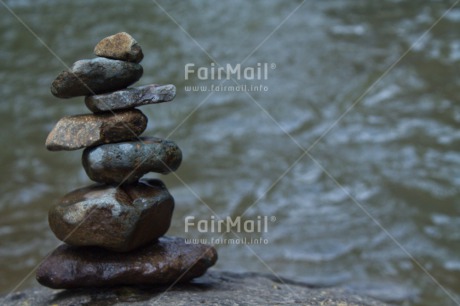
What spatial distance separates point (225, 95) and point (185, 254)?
7730 mm

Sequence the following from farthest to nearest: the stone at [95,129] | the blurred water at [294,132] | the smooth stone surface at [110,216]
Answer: the blurred water at [294,132], the stone at [95,129], the smooth stone surface at [110,216]

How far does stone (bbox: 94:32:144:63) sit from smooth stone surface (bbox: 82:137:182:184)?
0.53m

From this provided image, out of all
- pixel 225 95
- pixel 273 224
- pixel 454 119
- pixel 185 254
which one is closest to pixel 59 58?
pixel 225 95

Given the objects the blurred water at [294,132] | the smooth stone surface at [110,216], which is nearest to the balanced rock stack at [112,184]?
the smooth stone surface at [110,216]

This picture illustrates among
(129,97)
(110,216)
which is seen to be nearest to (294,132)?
(129,97)

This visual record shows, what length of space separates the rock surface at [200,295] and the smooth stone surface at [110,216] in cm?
31

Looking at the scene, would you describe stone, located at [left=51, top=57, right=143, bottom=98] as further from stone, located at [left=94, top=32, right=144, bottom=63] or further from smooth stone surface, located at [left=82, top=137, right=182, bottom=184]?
smooth stone surface, located at [left=82, top=137, right=182, bottom=184]

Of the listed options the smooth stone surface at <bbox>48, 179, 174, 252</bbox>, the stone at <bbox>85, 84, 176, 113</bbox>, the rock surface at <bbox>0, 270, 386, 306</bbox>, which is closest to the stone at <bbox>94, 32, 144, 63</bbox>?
the stone at <bbox>85, 84, 176, 113</bbox>

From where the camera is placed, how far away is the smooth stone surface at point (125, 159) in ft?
12.9

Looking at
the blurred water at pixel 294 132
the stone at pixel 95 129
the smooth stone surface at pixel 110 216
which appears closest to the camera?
the smooth stone surface at pixel 110 216

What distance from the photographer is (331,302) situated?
4141mm

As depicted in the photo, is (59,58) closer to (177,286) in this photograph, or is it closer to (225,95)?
(225,95)

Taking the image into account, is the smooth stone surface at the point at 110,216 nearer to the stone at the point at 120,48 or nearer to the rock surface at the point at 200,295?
the rock surface at the point at 200,295

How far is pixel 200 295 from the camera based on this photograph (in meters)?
4.08
